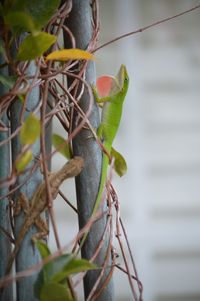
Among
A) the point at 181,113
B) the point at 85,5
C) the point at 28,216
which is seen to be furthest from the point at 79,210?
the point at 181,113

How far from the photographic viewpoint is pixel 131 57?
1984 mm

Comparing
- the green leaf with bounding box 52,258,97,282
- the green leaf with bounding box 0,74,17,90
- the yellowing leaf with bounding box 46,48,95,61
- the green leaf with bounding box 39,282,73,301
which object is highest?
the yellowing leaf with bounding box 46,48,95,61

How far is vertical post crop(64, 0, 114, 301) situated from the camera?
67cm

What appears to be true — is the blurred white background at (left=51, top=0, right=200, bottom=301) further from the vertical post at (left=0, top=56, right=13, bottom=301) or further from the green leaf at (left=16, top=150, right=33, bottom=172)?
the green leaf at (left=16, top=150, right=33, bottom=172)

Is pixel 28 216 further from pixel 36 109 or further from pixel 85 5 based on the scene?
pixel 85 5

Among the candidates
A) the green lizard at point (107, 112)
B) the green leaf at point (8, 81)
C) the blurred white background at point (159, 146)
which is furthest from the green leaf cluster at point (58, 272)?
the blurred white background at point (159, 146)

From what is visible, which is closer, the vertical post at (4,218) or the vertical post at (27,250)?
the vertical post at (27,250)

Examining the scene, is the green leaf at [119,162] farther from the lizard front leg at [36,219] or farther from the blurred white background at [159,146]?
the blurred white background at [159,146]

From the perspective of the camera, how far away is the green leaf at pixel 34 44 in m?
0.57

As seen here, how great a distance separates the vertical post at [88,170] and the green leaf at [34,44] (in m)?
0.15

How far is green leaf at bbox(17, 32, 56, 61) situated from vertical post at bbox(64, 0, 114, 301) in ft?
0.49

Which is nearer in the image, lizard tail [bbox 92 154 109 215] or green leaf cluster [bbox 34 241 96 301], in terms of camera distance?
green leaf cluster [bbox 34 241 96 301]

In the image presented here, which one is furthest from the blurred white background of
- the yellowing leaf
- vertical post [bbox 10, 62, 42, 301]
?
the yellowing leaf

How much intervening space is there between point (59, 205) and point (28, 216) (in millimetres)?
1356
